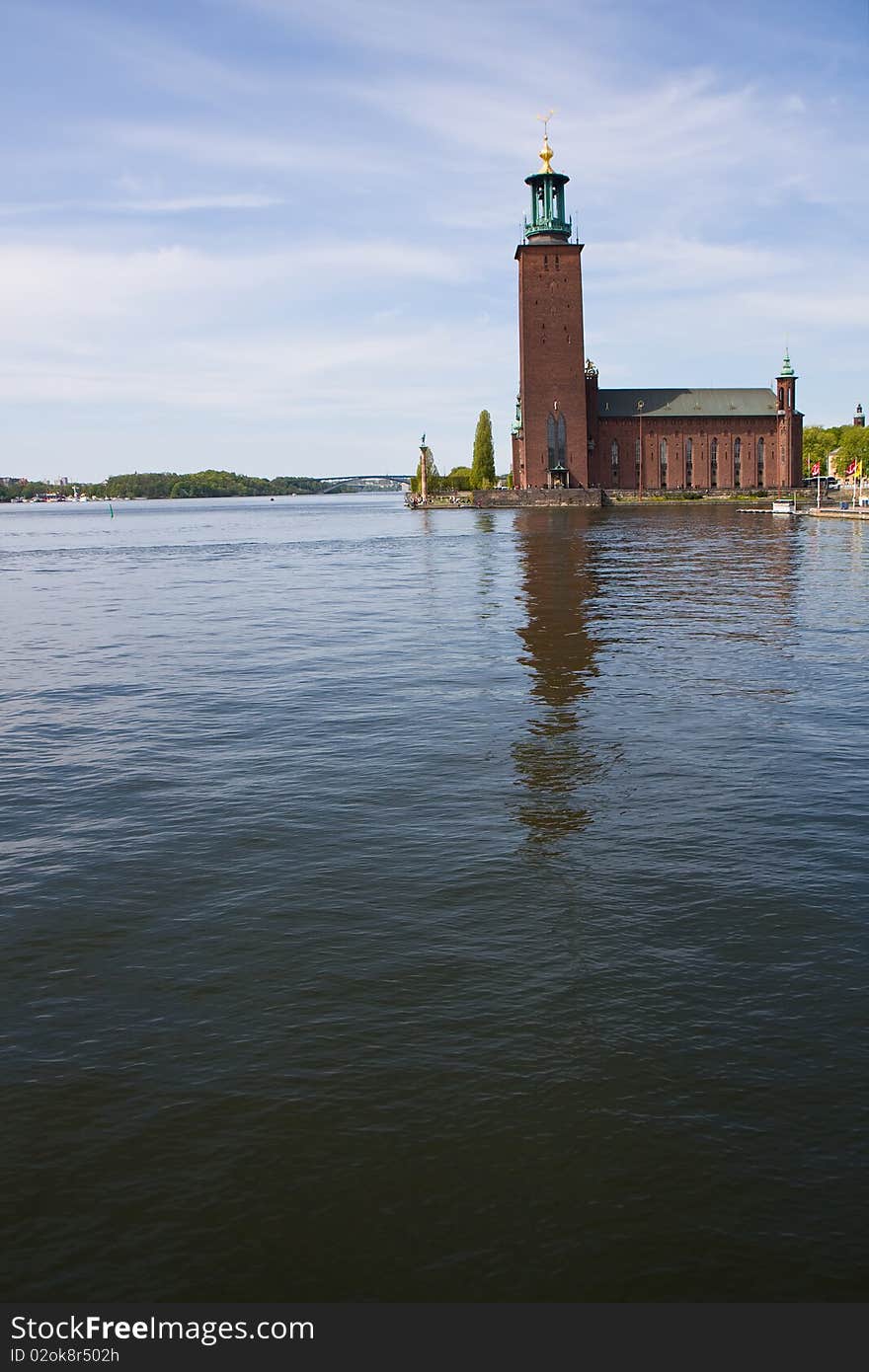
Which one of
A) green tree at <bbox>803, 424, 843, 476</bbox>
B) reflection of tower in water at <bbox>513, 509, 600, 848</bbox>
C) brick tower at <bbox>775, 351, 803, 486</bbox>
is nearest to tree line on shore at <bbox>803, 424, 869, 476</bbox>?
green tree at <bbox>803, 424, 843, 476</bbox>

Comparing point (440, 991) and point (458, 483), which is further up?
point (458, 483)

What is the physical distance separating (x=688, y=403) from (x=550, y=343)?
2481 centimetres

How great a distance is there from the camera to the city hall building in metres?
122

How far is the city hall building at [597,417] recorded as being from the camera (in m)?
122

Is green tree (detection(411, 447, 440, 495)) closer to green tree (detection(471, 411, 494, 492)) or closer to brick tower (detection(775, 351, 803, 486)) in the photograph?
green tree (detection(471, 411, 494, 492))

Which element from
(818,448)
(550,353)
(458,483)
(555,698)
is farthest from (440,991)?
(818,448)

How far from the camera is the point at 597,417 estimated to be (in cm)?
13488

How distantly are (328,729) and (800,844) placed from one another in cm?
849

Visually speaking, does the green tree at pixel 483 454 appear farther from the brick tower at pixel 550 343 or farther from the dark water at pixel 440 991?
the dark water at pixel 440 991

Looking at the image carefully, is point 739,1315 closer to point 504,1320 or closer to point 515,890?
point 504,1320

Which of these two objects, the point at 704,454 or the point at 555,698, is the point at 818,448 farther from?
the point at 555,698

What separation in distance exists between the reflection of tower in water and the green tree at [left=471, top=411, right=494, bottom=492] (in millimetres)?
107373

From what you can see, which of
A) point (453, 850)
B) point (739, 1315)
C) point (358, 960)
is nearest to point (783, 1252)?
point (739, 1315)

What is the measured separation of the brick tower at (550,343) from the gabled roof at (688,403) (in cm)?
1211
